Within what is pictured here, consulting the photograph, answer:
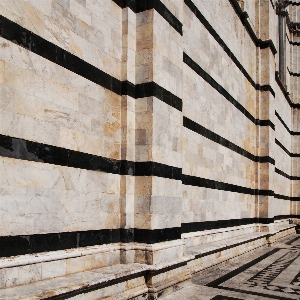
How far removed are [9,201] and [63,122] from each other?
1.09 meters

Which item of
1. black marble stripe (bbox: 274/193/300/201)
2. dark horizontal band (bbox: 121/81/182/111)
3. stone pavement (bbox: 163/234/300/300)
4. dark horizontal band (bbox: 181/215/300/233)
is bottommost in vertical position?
stone pavement (bbox: 163/234/300/300)

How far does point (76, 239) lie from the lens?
4.54 metres

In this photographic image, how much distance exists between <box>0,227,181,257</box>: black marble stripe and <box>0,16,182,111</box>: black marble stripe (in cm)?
181

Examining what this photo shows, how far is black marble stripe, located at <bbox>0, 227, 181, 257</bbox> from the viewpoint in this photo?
3.75 meters

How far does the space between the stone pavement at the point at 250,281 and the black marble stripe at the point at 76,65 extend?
270 cm

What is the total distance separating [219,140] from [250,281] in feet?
10.9

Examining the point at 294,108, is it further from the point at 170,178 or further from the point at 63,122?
the point at 63,122

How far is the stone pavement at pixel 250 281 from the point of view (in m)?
5.66

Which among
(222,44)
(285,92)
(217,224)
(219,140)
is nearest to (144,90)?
(219,140)

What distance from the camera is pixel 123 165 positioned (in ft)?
17.5

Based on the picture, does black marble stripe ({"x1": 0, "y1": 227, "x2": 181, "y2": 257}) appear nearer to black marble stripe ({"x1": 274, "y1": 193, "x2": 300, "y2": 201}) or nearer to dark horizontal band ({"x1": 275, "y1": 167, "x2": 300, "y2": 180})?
black marble stripe ({"x1": 274, "y1": 193, "x2": 300, "y2": 201})

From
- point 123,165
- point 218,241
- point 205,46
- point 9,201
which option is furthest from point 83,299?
point 205,46

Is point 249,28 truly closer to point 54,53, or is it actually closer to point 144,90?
point 144,90

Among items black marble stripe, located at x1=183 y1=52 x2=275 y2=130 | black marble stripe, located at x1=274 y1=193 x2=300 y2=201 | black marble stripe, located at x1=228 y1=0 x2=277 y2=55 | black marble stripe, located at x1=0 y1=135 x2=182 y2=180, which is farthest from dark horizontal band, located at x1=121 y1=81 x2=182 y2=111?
black marble stripe, located at x1=274 y1=193 x2=300 y2=201
